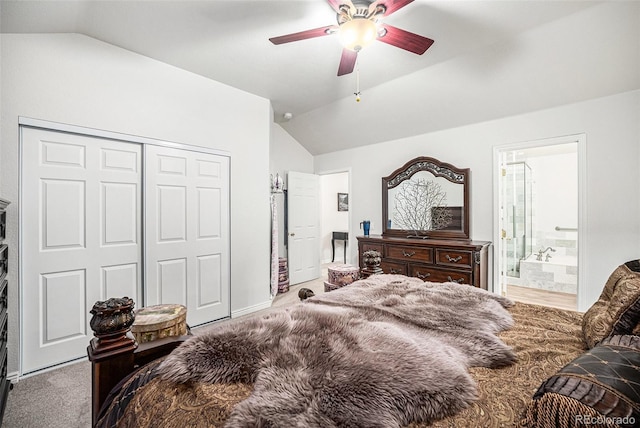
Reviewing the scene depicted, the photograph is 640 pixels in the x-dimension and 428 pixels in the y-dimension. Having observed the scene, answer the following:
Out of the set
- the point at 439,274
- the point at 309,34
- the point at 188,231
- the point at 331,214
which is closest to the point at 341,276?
the point at 439,274

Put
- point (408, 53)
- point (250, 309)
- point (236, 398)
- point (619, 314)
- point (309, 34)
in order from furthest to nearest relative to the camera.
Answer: point (250, 309) → point (408, 53) → point (309, 34) → point (619, 314) → point (236, 398)

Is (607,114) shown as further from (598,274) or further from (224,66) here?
(224,66)

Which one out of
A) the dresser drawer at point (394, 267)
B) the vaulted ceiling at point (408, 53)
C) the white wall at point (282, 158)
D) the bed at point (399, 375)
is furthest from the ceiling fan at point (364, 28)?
the white wall at point (282, 158)

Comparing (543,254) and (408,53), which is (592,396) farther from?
(543,254)

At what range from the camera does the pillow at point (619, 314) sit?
40.1 inches

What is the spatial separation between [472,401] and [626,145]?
3.29m

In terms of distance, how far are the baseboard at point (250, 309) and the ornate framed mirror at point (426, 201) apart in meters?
2.02

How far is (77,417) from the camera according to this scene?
1.78 m

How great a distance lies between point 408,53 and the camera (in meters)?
2.73

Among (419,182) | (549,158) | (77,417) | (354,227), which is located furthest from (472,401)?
(549,158)

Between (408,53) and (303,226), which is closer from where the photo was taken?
(408,53)

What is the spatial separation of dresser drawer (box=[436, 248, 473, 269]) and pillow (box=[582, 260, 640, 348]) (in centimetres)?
195

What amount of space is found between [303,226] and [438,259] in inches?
95.6

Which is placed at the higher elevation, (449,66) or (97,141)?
(449,66)
